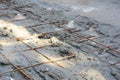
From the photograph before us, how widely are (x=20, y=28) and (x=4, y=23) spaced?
0.37 meters

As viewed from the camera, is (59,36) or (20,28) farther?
(20,28)

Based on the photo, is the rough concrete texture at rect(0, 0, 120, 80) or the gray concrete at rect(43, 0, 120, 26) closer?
the rough concrete texture at rect(0, 0, 120, 80)

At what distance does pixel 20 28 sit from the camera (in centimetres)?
437

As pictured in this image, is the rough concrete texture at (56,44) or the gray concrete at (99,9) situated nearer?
the rough concrete texture at (56,44)

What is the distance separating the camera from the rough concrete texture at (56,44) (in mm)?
3117

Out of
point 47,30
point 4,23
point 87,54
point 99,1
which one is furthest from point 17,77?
point 99,1

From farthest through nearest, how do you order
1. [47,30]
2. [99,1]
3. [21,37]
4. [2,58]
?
[99,1]
[47,30]
[21,37]
[2,58]

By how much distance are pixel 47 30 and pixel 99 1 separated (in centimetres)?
280

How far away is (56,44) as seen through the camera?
3770 millimetres

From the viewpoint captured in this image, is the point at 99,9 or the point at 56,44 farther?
the point at 99,9

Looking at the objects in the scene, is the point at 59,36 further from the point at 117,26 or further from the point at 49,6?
the point at 49,6

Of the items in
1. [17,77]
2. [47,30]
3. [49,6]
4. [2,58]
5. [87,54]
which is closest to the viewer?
[17,77]

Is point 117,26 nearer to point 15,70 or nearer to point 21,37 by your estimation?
point 21,37

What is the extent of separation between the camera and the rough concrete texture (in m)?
3.12
